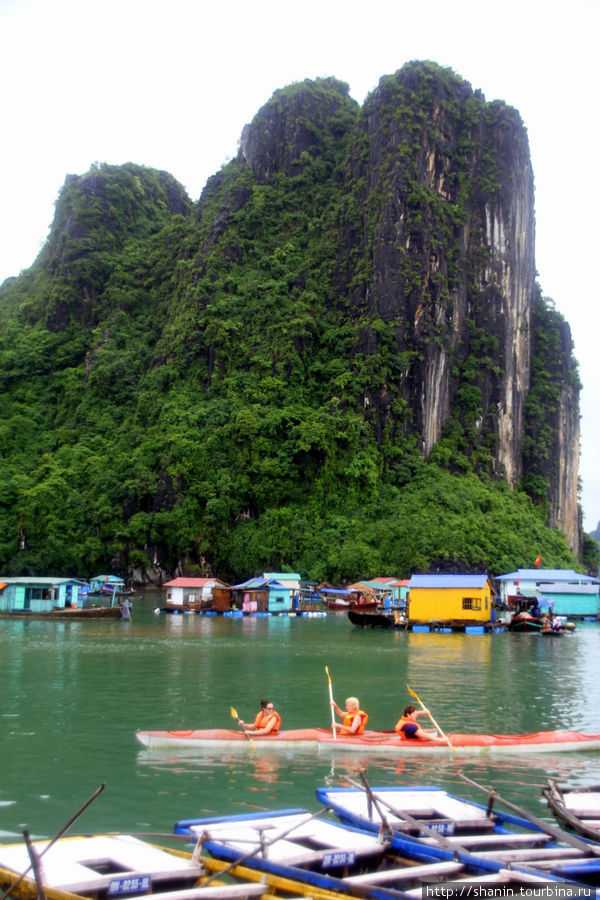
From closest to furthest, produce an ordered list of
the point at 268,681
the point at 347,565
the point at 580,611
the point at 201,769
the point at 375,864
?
1. the point at 375,864
2. the point at 201,769
3. the point at 268,681
4. the point at 580,611
5. the point at 347,565

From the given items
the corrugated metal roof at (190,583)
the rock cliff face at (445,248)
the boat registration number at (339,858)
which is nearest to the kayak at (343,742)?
the boat registration number at (339,858)

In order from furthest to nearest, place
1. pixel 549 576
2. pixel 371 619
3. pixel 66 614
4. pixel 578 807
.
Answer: pixel 549 576 < pixel 371 619 < pixel 66 614 < pixel 578 807

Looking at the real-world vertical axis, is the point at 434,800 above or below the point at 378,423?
below

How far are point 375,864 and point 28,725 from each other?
35.3 feet

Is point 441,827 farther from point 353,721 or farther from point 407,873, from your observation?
point 353,721

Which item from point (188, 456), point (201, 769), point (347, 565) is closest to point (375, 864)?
point (201, 769)

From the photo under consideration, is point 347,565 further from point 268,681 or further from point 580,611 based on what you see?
point 268,681

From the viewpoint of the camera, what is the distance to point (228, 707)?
19.8m

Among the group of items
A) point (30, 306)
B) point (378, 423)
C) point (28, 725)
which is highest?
point (30, 306)

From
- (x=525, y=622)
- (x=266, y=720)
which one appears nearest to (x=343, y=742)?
(x=266, y=720)

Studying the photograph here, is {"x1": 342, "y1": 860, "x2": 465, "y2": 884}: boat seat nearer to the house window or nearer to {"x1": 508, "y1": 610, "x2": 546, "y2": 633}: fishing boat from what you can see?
{"x1": 508, "y1": 610, "x2": 546, "y2": 633}: fishing boat

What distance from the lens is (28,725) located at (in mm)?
17000

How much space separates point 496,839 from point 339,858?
195cm

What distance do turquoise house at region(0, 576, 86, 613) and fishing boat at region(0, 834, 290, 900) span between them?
40.9 meters
